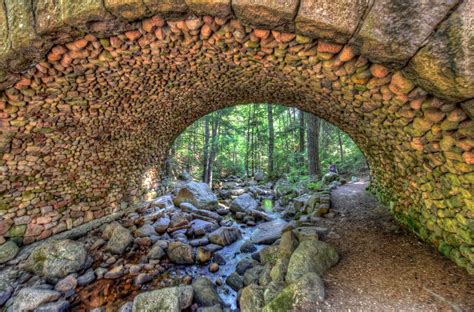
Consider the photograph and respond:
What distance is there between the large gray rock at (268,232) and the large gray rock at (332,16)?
3999 mm

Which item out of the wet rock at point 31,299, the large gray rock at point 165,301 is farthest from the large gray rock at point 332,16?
the wet rock at point 31,299

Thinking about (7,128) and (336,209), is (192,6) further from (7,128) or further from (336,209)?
(336,209)

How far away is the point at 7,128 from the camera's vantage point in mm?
3439

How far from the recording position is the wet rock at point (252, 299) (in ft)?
8.39

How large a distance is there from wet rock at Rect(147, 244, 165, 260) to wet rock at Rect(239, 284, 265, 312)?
222cm

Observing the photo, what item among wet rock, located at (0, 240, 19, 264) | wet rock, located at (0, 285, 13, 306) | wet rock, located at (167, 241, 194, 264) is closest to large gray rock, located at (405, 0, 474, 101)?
wet rock, located at (167, 241, 194, 264)

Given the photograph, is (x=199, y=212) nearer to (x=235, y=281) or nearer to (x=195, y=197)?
(x=195, y=197)

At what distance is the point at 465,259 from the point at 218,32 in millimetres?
3769

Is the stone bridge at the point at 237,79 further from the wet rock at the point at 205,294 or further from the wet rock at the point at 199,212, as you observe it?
the wet rock at the point at 205,294

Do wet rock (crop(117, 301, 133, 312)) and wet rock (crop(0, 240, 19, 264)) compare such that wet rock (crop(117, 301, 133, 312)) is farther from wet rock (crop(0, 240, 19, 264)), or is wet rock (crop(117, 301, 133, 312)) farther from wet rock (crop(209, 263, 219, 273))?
wet rock (crop(0, 240, 19, 264))

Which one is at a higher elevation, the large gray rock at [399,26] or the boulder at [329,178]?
the large gray rock at [399,26]

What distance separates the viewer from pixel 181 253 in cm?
416

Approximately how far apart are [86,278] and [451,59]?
5564mm

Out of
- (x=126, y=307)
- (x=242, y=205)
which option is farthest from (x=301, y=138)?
(x=126, y=307)
